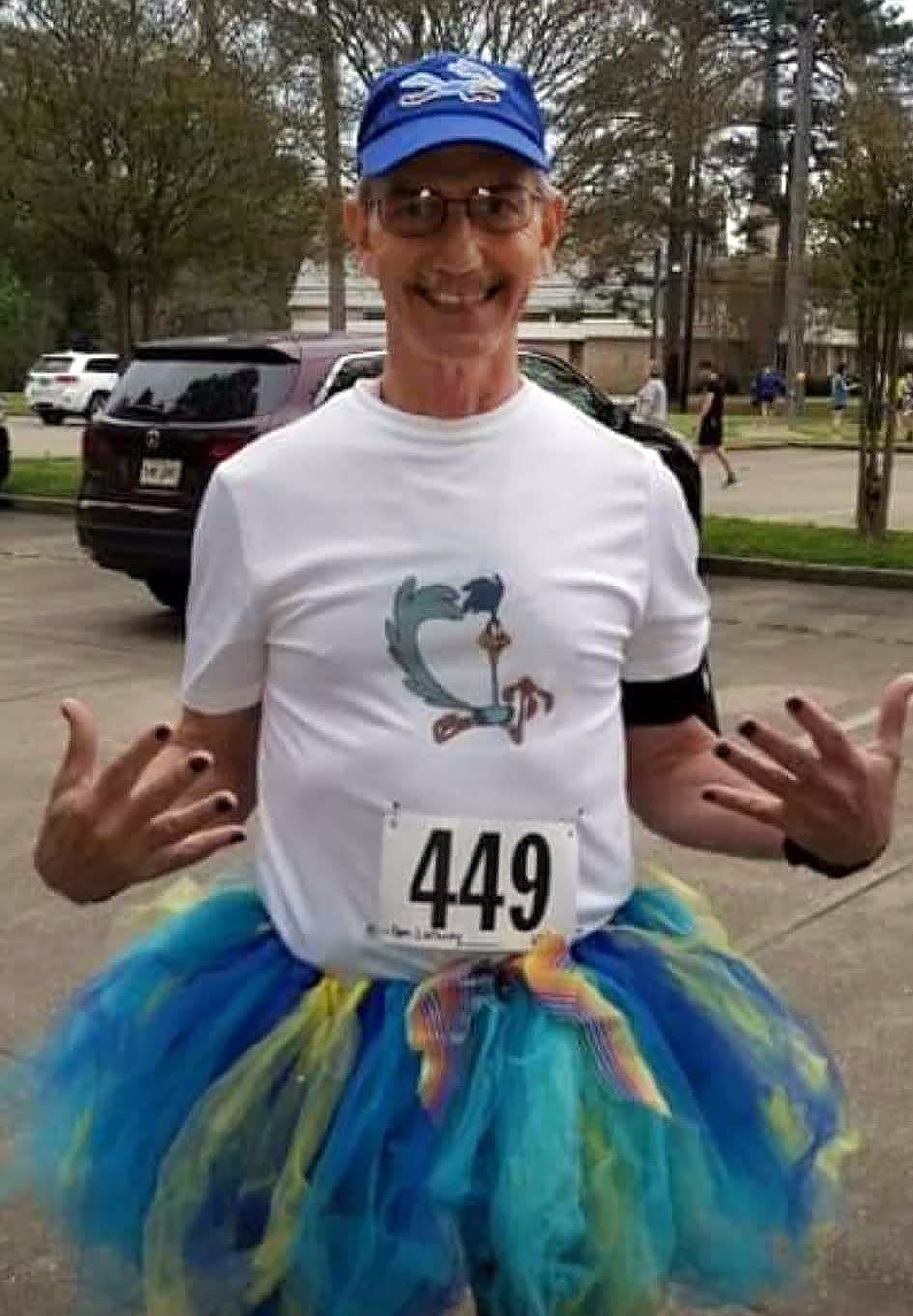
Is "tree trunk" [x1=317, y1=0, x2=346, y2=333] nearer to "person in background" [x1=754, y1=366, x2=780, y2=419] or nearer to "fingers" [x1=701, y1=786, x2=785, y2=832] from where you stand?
"fingers" [x1=701, y1=786, x2=785, y2=832]

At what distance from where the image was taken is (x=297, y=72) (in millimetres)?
22484

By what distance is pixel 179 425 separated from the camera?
10133mm

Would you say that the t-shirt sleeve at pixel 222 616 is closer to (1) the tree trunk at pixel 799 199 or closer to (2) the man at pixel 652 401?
(2) the man at pixel 652 401

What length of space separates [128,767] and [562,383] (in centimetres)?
989

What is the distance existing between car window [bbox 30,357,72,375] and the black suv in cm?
2765

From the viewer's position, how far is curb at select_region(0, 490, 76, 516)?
16672mm

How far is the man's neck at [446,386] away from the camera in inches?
74.9

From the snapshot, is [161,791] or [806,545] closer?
[161,791]

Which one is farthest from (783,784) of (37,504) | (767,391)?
(767,391)

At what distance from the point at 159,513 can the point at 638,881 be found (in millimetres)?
Answer: 8219

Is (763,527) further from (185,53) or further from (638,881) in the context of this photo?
(638,881)

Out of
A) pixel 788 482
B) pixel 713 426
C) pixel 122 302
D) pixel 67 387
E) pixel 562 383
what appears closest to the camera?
pixel 562 383

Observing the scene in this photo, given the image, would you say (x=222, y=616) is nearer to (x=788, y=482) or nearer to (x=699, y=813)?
(x=699, y=813)

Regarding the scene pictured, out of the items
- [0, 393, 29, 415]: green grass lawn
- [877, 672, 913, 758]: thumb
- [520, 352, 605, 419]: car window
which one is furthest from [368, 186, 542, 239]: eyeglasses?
[0, 393, 29, 415]: green grass lawn
